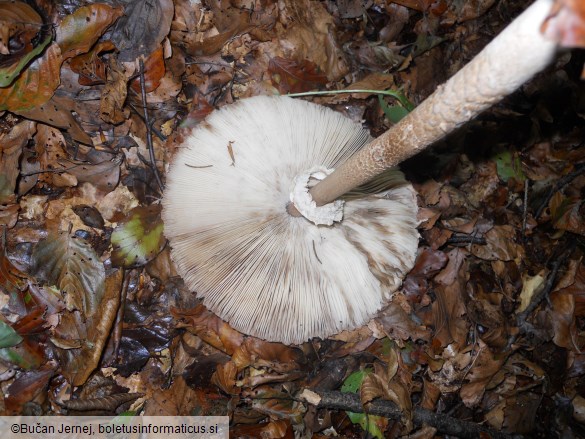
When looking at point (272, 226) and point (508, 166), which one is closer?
point (272, 226)

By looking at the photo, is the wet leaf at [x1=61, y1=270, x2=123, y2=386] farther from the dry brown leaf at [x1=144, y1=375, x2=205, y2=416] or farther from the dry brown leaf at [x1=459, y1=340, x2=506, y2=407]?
the dry brown leaf at [x1=459, y1=340, x2=506, y2=407]

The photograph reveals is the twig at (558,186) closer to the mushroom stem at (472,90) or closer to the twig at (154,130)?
the mushroom stem at (472,90)

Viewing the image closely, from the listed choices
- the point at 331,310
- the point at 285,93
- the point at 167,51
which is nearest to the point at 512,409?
the point at 331,310

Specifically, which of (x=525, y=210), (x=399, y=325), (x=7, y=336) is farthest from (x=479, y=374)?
(x=7, y=336)

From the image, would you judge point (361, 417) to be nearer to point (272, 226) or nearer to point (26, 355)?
point (272, 226)

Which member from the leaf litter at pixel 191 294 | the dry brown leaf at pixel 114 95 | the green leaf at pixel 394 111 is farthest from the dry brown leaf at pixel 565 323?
the dry brown leaf at pixel 114 95
